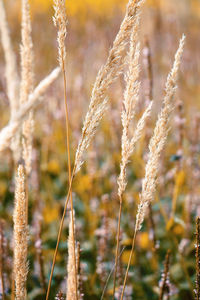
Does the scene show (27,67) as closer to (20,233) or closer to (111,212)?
(20,233)

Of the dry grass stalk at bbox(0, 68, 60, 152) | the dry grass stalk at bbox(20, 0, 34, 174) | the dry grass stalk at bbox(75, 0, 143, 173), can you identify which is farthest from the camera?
the dry grass stalk at bbox(20, 0, 34, 174)

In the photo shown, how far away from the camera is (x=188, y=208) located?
2.09 m

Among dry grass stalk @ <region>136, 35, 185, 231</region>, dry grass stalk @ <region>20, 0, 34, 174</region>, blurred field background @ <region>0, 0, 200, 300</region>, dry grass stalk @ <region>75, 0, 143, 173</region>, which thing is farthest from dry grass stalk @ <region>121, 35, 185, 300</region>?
dry grass stalk @ <region>20, 0, 34, 174</region>

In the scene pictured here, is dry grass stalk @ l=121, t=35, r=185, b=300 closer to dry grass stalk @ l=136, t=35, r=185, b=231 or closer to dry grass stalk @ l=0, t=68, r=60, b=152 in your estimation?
dry grass stalk @ l=136, t=35, r=185, b=231

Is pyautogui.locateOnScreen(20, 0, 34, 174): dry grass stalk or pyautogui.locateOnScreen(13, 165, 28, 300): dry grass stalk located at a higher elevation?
pyautogui.locateOnScreen(20, 0, 34, 174): dry grass stalk

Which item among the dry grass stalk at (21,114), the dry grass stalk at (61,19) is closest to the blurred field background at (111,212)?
the dry grass stalk at (61,19)

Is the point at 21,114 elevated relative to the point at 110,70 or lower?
lower

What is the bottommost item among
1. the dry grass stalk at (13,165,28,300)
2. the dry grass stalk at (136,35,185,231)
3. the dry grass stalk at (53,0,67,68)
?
the dry grass stalk at (13,165,28,300)

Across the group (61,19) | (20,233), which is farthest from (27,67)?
(20,233)

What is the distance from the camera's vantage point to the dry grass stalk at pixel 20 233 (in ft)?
2.83

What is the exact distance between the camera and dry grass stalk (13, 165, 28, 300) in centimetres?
86

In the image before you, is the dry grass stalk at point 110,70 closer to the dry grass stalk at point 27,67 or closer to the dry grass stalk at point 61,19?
the dry grass stalk at point 61,19

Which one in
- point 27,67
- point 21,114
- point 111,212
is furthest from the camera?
point 111,212

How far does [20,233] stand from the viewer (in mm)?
896
